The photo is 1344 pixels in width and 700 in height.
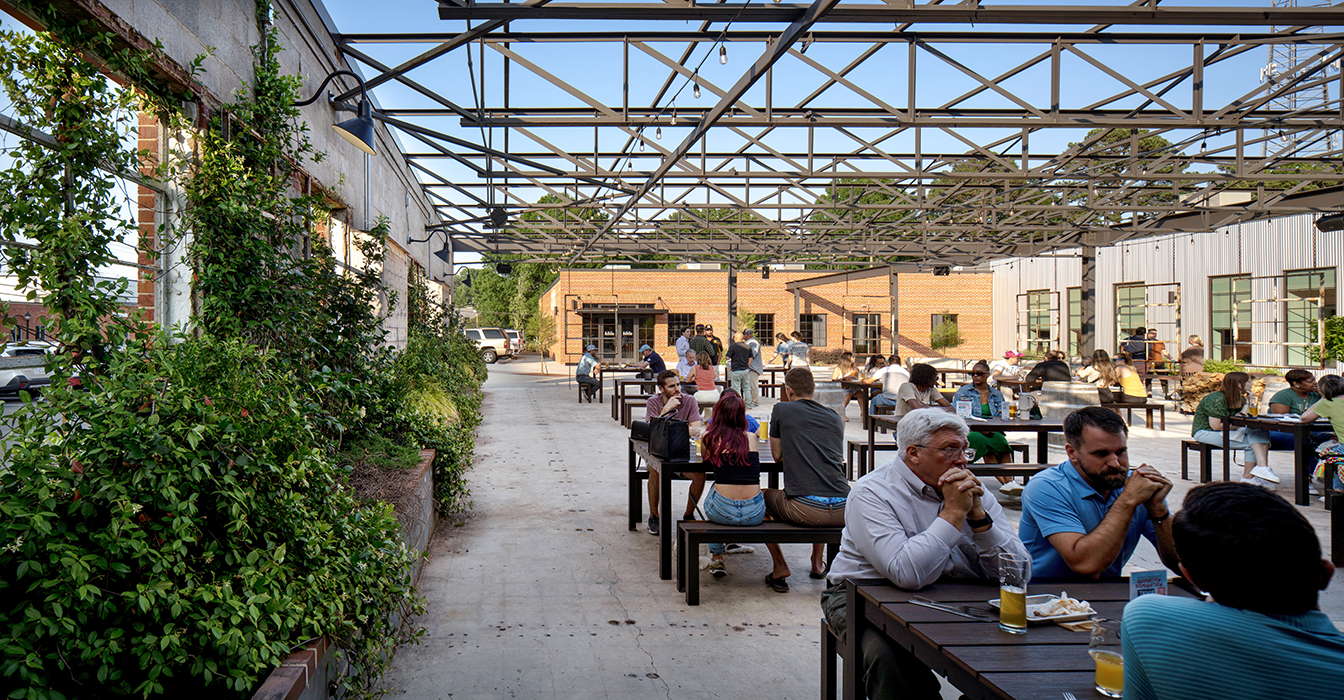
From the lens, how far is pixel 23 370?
122 inches

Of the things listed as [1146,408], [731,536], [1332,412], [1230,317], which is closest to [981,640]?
[731,536]

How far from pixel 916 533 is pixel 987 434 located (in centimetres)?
576

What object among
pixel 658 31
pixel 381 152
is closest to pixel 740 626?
pixel 658 31

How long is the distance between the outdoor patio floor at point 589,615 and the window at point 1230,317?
18.9 meters

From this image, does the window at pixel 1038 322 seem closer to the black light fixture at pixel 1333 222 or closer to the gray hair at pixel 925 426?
the black light fixture at pixel 1333 222

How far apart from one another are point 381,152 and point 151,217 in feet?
23.0

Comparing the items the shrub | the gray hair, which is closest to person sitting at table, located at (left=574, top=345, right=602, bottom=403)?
the shrub

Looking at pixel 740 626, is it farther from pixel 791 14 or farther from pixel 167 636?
pixel 791 14

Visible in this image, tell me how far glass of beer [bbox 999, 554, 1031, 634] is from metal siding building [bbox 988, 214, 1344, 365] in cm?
2398

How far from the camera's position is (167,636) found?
2.25 meters

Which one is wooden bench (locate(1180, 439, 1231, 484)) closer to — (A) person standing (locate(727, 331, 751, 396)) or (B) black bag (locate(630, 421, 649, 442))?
(B) black bag (locate(630, 421, 649, 442))

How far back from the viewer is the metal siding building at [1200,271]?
2172 cm

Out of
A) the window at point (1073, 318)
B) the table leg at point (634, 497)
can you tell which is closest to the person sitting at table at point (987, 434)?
the table leg at point (634, 497)

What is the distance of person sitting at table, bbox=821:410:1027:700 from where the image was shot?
2.75m
